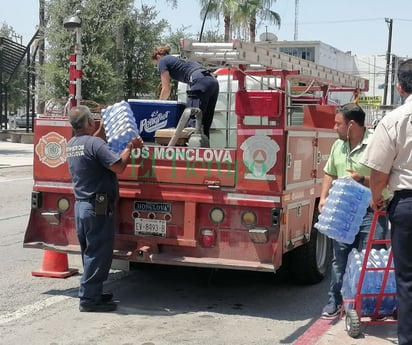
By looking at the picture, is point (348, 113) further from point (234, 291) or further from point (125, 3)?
point (125, 3)

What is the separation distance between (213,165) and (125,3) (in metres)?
21.3

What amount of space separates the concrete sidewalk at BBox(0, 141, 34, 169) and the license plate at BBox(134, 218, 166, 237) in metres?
17.0

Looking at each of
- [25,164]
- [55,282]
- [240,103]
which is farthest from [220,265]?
[25,164]

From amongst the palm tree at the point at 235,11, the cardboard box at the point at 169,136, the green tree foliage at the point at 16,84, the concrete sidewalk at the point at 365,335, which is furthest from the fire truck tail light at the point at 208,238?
the green tree foliage at the point at 16,84

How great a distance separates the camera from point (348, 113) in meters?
5.39

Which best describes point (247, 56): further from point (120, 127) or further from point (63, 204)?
point (63, 204)

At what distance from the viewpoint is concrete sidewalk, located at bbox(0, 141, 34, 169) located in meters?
23.2

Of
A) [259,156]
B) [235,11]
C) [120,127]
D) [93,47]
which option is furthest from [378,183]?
[235,11]

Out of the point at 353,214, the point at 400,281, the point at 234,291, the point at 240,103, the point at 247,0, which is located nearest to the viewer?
the point at 400,281

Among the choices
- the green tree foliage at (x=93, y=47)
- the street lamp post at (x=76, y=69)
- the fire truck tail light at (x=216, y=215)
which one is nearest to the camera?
the fire truck tail light at (x=216, y=215)

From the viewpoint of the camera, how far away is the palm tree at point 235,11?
33.1m

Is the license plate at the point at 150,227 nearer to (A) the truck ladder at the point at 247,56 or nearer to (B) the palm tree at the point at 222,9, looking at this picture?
(A) the truck ladder at the point at 247,56

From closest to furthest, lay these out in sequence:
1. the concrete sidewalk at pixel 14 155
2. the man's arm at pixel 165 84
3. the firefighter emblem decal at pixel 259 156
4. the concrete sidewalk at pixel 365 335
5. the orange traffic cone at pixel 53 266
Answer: the concrete sidewalk at pixel 365 335, the firefighter emblem decal at pixel 259 156, the orange traffic cone at pixel 53 266, the man's arm at pixel 165 84, the concrete sidewalk at pixel 14 155

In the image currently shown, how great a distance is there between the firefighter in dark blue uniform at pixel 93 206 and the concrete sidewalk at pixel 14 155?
17.1 metres
